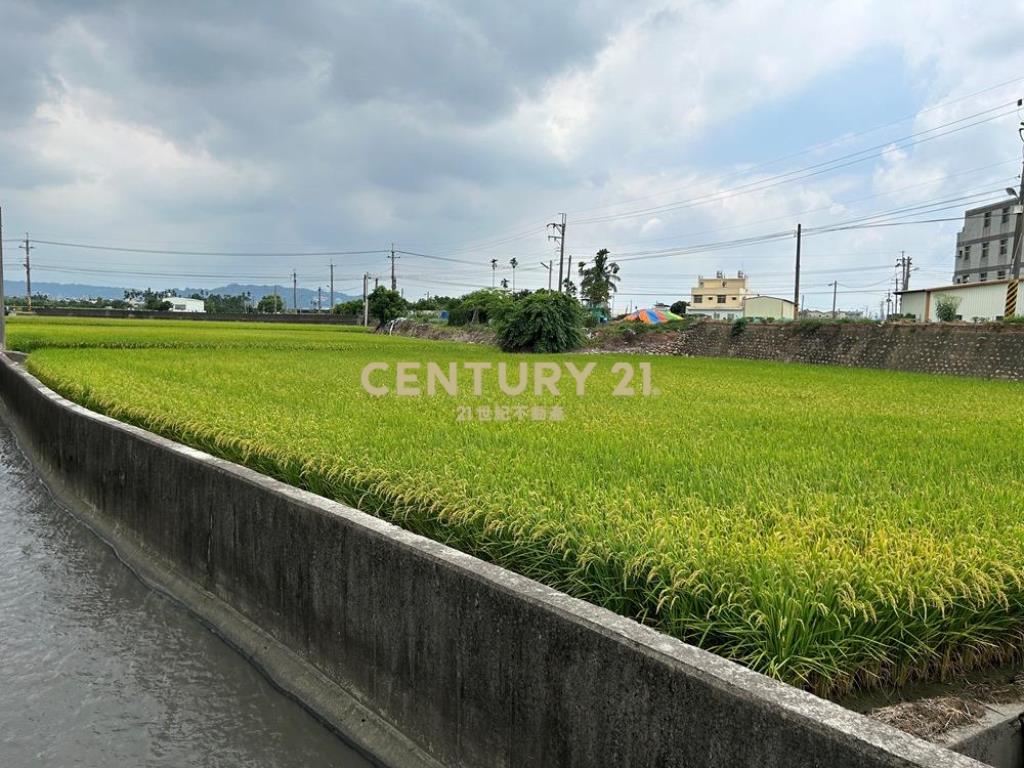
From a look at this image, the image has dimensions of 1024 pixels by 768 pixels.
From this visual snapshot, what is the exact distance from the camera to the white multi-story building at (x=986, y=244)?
49.0 m

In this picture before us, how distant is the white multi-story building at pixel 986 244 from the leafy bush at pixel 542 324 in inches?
1391

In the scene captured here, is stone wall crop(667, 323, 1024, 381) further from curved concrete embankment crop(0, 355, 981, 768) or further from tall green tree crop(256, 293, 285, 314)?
tall green tree crop(256, 293, 285, 314)

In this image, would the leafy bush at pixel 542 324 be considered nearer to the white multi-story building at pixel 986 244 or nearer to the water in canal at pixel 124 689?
the water in canal at pixel 124 689

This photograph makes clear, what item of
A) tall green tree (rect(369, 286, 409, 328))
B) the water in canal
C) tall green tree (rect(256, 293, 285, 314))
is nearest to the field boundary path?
→ the water in canal

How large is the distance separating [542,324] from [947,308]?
12537 millimetres

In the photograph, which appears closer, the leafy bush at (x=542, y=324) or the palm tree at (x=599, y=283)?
the leafy bush at (x=542, y=324)

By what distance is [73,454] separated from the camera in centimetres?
742

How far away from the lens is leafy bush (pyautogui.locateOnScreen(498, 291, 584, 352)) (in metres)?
25.1

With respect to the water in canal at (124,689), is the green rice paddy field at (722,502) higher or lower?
higher

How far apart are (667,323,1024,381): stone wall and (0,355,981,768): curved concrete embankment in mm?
17015

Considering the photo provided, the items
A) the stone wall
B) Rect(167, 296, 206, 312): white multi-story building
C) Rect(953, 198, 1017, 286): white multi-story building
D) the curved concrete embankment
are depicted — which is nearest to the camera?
the curved concrete embankment

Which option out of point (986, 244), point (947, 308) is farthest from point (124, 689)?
point (986, 244)

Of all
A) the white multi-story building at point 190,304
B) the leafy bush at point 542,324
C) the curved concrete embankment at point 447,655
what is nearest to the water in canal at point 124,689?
the curved concrete embankment at point 447,655

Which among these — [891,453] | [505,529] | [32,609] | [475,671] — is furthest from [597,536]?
[32,609]
